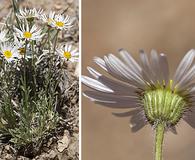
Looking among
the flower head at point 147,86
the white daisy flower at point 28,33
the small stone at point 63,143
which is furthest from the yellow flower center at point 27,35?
the flower head at point 147,86

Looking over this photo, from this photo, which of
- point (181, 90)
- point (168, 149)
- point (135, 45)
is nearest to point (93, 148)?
point (168, 149)

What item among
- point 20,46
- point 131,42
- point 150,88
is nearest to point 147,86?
point 150,88

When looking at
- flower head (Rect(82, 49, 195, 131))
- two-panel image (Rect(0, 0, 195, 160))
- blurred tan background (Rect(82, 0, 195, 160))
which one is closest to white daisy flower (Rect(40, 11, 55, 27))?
two-panel image (Rect(0, 0, 195, 160))

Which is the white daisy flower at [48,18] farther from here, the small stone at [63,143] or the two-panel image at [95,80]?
the small stone at [63,143]

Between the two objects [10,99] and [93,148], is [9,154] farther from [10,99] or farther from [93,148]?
[93,148]

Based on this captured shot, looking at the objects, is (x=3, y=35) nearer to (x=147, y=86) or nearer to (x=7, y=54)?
(x=7, y=54)

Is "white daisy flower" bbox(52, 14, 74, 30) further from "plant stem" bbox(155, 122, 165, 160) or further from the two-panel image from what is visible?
"plant stem" bbox(155, 122, 165, 160)

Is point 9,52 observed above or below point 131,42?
below
